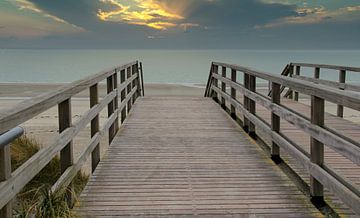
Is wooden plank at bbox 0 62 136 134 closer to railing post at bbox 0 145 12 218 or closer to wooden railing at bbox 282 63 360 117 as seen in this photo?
railing post at bbox 0 145 12 218

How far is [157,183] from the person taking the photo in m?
4.26

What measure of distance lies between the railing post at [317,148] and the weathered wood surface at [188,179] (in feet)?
0.40

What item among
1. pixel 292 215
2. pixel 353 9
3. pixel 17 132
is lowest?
pixel 292 215

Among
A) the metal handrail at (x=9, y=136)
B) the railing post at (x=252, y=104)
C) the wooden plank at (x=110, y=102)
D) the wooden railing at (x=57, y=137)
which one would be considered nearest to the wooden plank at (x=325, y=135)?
the railing post at (x=252, y=104)

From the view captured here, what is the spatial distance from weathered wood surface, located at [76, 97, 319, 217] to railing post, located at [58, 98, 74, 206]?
0.60ft

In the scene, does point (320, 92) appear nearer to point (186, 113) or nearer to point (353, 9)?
point (186, 113)

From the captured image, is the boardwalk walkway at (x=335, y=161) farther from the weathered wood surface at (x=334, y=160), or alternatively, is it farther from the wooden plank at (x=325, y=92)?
the wooden plank at (x=325, y=92)

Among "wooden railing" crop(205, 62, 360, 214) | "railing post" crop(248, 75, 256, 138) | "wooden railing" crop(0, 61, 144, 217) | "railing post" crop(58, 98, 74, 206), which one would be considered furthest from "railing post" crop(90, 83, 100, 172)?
"railing post" crop(248, 75, 256, 138)

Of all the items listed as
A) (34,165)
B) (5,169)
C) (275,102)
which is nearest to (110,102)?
(275,102)

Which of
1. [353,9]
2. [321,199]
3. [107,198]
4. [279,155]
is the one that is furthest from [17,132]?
[353,9]

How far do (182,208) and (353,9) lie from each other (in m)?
83.4

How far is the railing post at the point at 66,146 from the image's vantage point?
348cm

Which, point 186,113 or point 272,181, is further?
point 186,113

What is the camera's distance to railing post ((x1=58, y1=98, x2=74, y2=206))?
348cm
